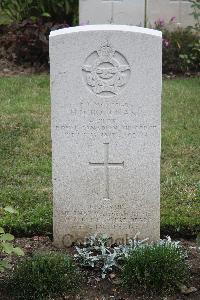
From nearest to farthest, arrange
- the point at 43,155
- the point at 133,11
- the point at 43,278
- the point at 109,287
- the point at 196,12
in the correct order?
the point at 43,278 → the point at 109,287 → the point at 43,155 → the point at 196,12 → the point at 133,11

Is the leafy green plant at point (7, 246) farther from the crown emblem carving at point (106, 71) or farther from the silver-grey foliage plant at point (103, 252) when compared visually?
the crown emblem carving at point (106, 71)

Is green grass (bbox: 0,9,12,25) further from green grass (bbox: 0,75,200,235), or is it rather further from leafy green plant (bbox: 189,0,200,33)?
leafy green plant (bbox: 189,0,200,33)

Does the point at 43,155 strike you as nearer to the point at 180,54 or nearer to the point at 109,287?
the point at 109,287

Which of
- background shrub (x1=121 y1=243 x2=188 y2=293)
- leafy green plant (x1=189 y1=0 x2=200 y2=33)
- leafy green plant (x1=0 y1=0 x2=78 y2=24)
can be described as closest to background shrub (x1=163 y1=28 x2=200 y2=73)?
leafy green plant (x1=189 y1=0 x2=200 y2=33)

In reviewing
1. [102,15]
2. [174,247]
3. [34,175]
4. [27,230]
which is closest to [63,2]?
[102,15]

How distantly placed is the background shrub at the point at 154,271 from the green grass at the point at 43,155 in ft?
2.78

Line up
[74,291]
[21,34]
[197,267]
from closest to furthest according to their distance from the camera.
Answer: [74,291], [197,267], [21,34]

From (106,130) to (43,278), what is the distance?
42.5 inches

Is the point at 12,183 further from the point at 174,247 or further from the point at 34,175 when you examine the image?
the point at 174,247

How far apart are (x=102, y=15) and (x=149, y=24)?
77cm

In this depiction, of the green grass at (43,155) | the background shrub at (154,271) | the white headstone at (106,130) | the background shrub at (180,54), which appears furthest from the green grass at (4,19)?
the background shrub at (154,271)

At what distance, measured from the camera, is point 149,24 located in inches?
462

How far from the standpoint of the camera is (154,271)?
4.57 meters

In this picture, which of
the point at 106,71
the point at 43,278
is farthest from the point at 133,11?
the point at 43,278
